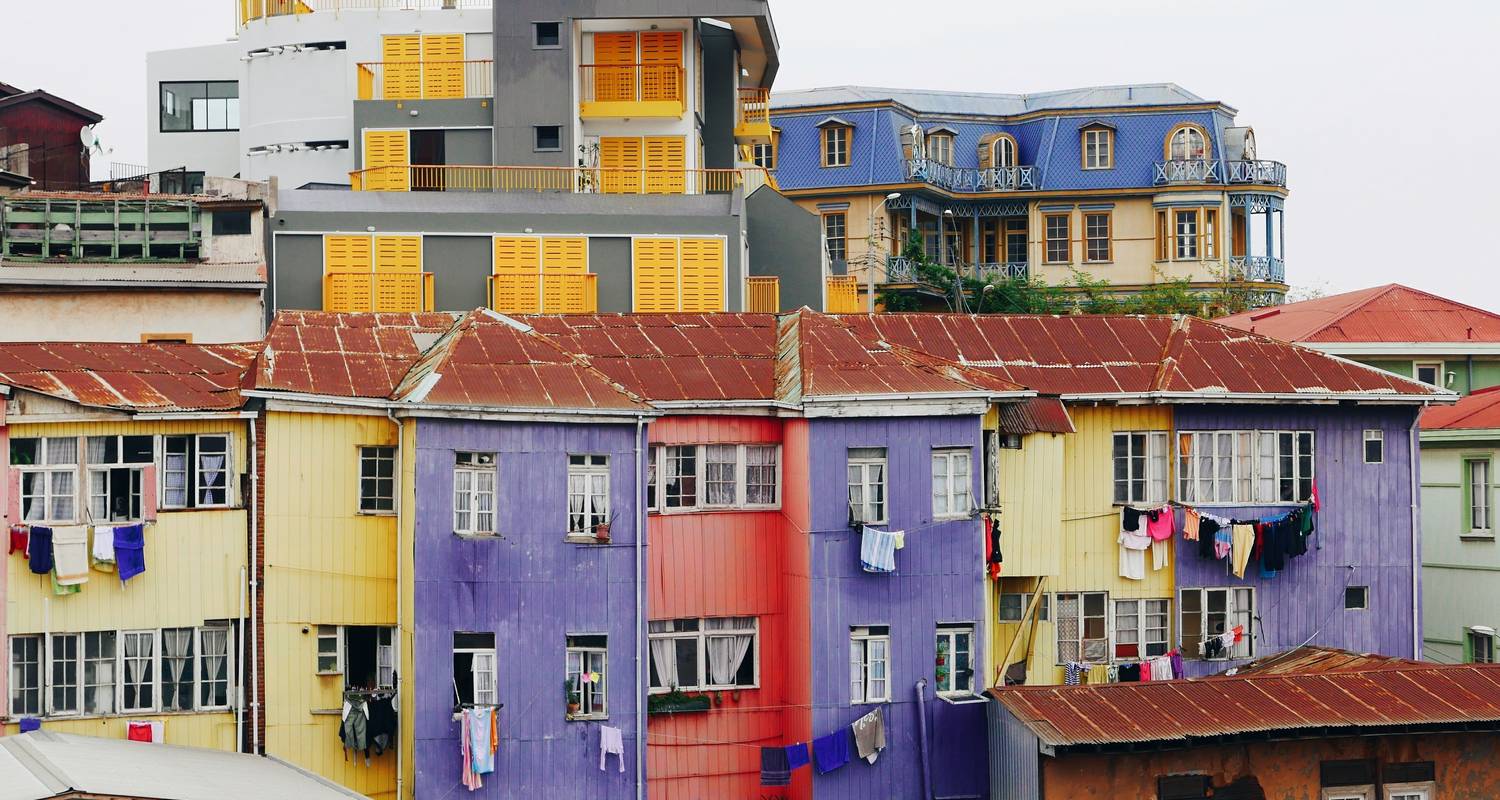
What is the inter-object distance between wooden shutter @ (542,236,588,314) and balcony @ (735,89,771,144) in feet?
44.4

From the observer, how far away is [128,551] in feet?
111

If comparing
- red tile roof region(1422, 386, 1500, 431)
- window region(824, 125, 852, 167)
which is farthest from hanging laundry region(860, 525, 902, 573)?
window region(824, 125, 852, 167)

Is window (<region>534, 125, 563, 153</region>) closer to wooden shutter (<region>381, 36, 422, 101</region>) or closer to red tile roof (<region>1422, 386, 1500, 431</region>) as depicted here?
wooden shutter (<region>381, 36, 422, 101</region>)

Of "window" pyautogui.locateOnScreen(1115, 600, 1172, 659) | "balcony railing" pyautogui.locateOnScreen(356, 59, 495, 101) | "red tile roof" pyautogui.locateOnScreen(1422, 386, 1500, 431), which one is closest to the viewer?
"window" pyautogui.locateOnScreen(1115, 600, 1172, 659)

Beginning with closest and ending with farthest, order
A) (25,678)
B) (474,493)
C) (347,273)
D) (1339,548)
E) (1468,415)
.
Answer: (25,678) < (474,493) < (1339,548) < (1468,415) < (347,273)

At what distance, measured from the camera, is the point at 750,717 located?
36.1 meters

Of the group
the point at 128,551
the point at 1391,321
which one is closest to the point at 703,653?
the point at 128,551

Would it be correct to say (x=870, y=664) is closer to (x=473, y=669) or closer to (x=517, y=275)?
(x=473, y=669)

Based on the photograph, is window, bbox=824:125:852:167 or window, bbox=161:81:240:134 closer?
window, bbox=161:81:240:134

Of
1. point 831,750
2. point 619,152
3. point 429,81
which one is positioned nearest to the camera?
point 831,750

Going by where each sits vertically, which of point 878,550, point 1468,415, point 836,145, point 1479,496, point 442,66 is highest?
point 836,145

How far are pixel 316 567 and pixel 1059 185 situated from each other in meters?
53.9

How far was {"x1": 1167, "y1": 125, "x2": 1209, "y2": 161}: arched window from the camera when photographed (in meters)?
82.0

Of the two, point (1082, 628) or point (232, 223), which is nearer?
point (1082, 628)
